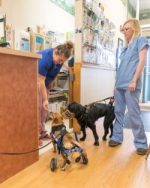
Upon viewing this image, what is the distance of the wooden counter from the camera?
4.60ft

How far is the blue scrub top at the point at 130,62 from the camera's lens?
6.31 feet

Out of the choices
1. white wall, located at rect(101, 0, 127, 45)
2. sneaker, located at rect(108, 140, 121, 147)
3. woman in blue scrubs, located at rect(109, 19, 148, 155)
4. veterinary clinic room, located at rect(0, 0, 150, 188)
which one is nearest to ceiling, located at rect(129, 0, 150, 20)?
white wall, located at rect(101, 0, 127, 45)

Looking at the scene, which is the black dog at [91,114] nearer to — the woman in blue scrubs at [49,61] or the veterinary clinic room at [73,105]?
the veterinary clinic room at [73,105]

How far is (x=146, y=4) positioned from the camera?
5.21 metres

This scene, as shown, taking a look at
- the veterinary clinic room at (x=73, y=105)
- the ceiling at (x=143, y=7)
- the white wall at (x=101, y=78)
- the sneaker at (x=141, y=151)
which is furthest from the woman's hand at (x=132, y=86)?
the ceiling at (x=143, y=7)

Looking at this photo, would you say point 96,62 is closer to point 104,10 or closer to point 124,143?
point 104,10

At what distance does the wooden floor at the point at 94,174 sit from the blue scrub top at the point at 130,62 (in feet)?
2.30

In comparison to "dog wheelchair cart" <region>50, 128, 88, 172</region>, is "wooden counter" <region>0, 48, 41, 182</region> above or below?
above

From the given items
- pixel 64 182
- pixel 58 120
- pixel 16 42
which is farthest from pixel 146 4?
pixel 64 182

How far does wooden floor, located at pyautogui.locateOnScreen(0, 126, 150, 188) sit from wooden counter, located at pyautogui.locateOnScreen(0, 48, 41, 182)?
→ 10 cm

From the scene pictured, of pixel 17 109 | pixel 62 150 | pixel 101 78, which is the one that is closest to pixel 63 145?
pixel 62 150

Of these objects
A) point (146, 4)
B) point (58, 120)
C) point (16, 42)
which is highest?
point (146, 4)

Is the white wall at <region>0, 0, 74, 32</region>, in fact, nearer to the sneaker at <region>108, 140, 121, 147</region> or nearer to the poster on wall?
the poster on wall

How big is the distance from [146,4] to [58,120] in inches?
186
